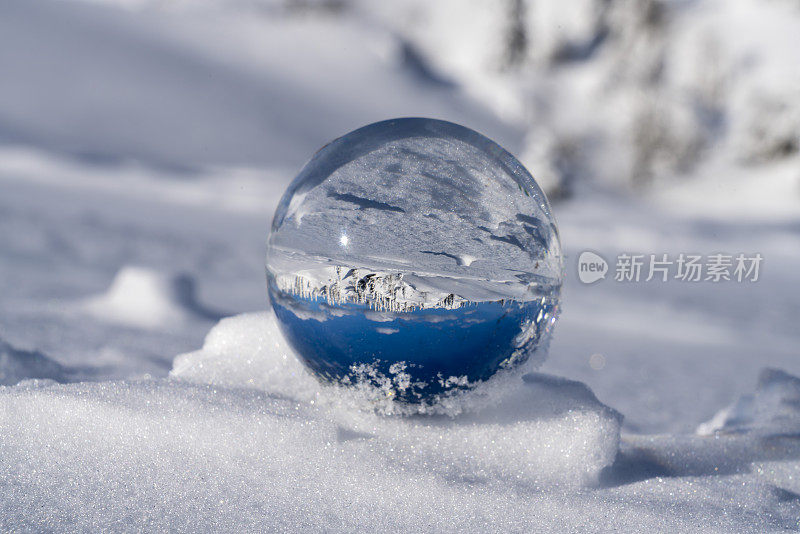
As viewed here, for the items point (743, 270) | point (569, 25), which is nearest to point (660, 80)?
point (569, 25)

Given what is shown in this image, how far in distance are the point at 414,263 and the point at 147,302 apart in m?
1.51

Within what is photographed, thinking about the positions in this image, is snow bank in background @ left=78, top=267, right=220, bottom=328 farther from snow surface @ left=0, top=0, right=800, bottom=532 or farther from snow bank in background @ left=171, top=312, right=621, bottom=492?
snow bank in background @ left=171, top=312, right=621, bottom=492

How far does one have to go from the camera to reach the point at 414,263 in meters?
1.09

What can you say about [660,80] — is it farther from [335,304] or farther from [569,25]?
[335,304]

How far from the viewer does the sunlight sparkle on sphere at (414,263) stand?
1.10 meters

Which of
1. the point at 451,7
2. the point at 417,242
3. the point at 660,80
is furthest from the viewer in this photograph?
the point at 451,7

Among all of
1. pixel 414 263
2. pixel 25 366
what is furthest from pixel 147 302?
pixel 414 263

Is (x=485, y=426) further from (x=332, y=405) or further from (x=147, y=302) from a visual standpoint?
(x=147, y=302)

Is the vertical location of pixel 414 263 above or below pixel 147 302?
above

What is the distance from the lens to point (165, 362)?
69.1 inches

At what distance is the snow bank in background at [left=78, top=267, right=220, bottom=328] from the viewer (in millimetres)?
2215

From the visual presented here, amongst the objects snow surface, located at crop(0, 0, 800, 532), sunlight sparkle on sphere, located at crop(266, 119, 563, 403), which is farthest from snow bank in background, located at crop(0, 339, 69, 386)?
sunlight sparkle on sphere, located at crop(266, 119, 563, 403)

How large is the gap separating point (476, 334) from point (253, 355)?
22.2 inches

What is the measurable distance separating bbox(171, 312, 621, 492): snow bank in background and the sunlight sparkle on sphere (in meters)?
0.07
